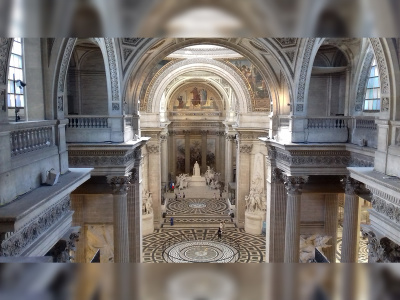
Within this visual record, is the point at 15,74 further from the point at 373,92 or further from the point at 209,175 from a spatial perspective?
the point at 209,175

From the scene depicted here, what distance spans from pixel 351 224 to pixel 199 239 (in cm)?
1127

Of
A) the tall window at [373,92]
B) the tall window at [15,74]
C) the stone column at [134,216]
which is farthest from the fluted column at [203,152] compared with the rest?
the tall window at [15,74]

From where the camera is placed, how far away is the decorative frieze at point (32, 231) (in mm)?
5156

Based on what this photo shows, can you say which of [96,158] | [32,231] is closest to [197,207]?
[96,158]

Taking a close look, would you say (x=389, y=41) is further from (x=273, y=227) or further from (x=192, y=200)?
(x=192, y=200)

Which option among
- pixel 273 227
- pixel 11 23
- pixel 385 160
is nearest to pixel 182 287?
pixel 11 23

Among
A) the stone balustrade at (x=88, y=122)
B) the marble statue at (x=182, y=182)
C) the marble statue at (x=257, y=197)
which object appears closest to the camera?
the stone balustrade at (x=88, y=122)

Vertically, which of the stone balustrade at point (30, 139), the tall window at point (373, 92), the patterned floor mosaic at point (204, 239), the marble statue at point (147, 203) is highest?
the tall window at point (373, 92)

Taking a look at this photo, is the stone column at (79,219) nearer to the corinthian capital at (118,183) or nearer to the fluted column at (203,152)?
the corinthian capital at (118,183)

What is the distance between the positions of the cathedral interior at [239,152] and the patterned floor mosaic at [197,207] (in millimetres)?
163

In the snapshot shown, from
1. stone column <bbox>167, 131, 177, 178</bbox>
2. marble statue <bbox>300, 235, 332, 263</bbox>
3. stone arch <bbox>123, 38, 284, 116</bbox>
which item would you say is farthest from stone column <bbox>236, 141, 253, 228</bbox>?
stone column <bbox>167, 131, 177, 178</bbox>

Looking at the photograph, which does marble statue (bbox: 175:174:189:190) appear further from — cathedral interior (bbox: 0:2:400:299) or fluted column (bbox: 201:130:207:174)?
cathedral interior (bbox: 0:2:400:299)

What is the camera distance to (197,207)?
Result: 29.5 m

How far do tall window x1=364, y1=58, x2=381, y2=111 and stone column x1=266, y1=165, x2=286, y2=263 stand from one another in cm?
410
